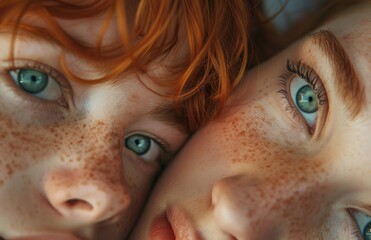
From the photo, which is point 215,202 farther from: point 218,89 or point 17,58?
point 17,58

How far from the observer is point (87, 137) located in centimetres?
105

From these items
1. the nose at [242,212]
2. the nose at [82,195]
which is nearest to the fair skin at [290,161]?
the nose at [242,212]

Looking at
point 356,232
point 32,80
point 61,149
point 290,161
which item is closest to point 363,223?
point 356,232

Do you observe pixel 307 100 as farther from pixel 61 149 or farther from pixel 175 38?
pixel 61 149

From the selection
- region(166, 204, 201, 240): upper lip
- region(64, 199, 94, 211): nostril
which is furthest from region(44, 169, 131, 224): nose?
region(166, 204, 201, 240): upper lip

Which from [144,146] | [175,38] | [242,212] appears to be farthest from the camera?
[144,146]

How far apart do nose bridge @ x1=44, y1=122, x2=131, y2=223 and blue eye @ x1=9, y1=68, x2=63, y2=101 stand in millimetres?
86

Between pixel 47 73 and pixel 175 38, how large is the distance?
276 millimetres

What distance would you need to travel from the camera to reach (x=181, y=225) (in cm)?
103

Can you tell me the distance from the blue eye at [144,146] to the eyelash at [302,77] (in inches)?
13.3

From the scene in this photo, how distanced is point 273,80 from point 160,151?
335mm

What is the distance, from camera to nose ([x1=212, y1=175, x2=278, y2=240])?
970mm

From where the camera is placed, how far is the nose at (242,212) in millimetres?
970

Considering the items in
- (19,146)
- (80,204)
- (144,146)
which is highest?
(144,146)
